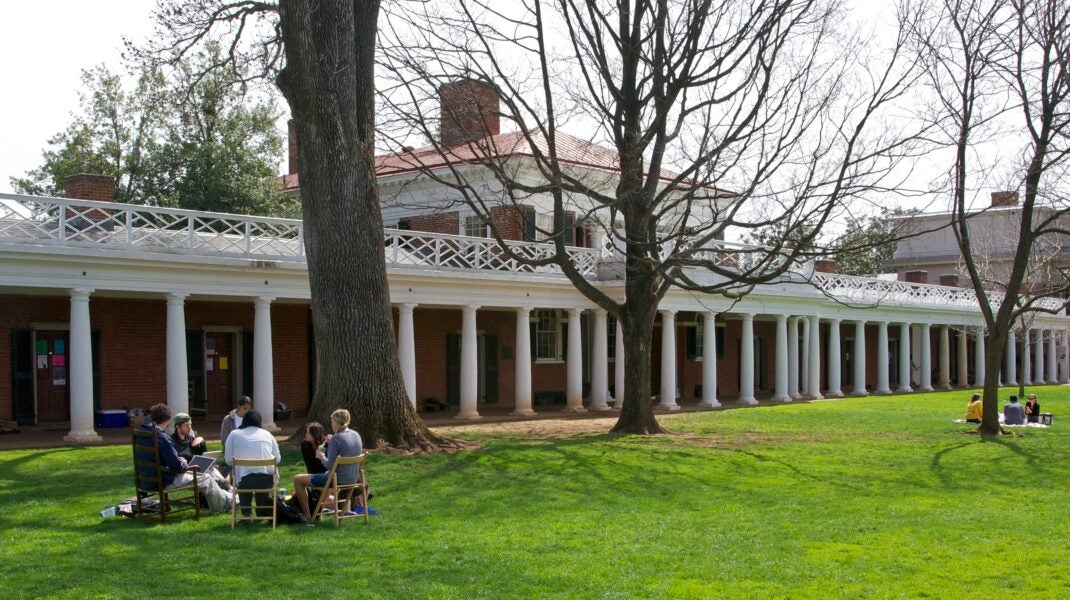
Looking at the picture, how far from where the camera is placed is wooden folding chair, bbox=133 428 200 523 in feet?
35.9

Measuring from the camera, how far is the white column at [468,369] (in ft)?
86.7

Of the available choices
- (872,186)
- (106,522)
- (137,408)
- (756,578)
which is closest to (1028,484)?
(872,186)

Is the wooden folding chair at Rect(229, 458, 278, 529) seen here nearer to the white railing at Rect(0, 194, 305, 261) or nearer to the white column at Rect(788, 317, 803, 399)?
the white railing at Rect(0, 194, 305, 261)

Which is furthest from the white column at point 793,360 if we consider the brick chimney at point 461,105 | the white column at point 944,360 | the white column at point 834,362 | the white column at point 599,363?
the brick chimney at point 461,105

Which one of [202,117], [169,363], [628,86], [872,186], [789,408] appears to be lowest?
[789,408]

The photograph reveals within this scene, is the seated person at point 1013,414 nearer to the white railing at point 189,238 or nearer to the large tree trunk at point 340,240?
the white railing at point 189,238

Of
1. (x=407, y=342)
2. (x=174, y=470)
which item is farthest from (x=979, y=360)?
(x=174, y=470)

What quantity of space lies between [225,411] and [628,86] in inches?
507

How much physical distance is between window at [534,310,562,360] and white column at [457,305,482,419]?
22.1 ft

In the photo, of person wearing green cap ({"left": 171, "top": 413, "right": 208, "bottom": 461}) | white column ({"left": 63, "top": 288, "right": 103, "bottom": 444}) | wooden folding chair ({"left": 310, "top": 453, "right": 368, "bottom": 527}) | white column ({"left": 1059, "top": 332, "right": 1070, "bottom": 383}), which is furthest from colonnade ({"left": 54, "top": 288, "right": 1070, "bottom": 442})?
wooden folding chair ({"left": 310, "top": 453, "right": 368, "bottom": 527})

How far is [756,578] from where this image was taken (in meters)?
8.99

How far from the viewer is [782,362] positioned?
36594mm

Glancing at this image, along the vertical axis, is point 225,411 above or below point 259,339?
below

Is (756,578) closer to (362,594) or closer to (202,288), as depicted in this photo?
(362,594)
